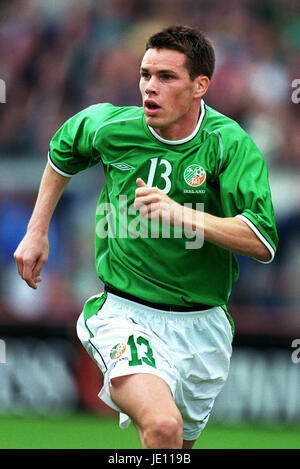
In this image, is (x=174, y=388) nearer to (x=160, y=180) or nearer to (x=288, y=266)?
(x=160, y=180)

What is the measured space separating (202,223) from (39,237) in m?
1.12

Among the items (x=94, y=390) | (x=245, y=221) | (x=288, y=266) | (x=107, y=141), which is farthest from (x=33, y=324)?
(x=245, y=221)

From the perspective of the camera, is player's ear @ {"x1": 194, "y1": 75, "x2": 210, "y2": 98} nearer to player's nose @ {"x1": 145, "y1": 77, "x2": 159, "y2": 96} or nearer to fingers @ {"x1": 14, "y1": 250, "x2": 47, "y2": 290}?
player's nose @ {"x1": 145, "y1": 77, "x2": 159, "y2": 96}

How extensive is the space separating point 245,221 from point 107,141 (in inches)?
41.1

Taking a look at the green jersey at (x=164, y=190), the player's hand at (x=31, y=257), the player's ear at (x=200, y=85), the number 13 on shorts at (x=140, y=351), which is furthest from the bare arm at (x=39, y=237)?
the player's ear at (x=200, y=85)

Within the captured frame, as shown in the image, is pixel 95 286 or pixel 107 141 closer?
pixel 107 141

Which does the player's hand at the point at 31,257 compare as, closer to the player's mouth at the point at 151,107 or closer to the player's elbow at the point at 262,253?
the player's mouth at the point at 151,107

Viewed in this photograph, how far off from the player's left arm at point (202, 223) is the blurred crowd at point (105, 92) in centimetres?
529

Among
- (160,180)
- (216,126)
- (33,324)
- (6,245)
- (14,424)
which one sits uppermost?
(216,126)

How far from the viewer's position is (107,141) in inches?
197

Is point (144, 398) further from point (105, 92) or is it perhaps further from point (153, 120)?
point (105, 92)

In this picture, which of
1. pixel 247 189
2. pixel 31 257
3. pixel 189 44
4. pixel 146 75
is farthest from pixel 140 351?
pixel 189 44

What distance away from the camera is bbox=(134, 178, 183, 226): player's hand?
13.8 feet

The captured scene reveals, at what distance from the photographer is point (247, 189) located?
4547 millimetres
